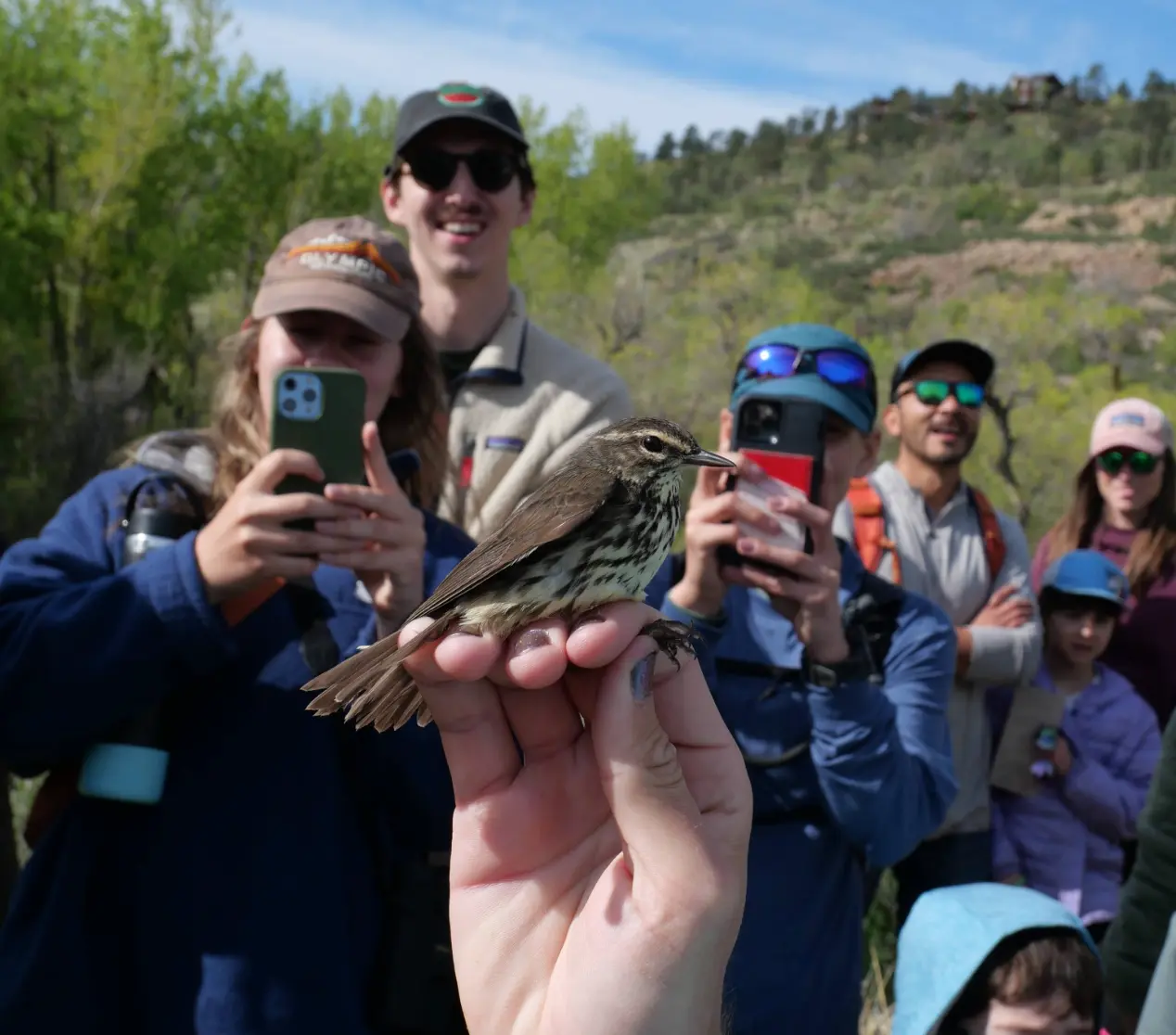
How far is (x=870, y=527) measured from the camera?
473 centimetres

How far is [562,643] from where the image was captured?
6.42 feet

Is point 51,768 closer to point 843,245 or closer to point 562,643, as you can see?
point 562,643

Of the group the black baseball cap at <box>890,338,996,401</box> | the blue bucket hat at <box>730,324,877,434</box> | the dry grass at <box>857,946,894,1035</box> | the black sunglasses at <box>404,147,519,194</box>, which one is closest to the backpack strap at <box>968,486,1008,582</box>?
the black baseball cap at <box>890,338,996,401</box>

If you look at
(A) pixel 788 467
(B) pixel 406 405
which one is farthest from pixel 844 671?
(B) pixel 406 405

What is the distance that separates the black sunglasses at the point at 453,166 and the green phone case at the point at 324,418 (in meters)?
1.73

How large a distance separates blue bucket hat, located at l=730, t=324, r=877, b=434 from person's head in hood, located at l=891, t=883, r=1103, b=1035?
1576 millimetres

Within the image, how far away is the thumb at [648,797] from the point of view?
1.75m

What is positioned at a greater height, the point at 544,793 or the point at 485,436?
the point at 485,436

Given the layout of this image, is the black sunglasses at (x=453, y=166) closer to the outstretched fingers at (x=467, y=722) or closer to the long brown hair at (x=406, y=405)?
the long brown hair at (x=406, y=405)

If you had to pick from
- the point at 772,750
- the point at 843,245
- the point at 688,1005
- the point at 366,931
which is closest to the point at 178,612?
the point at 366,931

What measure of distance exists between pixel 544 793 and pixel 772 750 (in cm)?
130

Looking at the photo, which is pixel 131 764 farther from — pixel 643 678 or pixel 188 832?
pixel 643 678

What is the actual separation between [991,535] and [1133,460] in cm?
124

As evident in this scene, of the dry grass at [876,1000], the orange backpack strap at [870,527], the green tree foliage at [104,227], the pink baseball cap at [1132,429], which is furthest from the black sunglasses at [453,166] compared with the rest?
the green tree foliage at [104,227]
